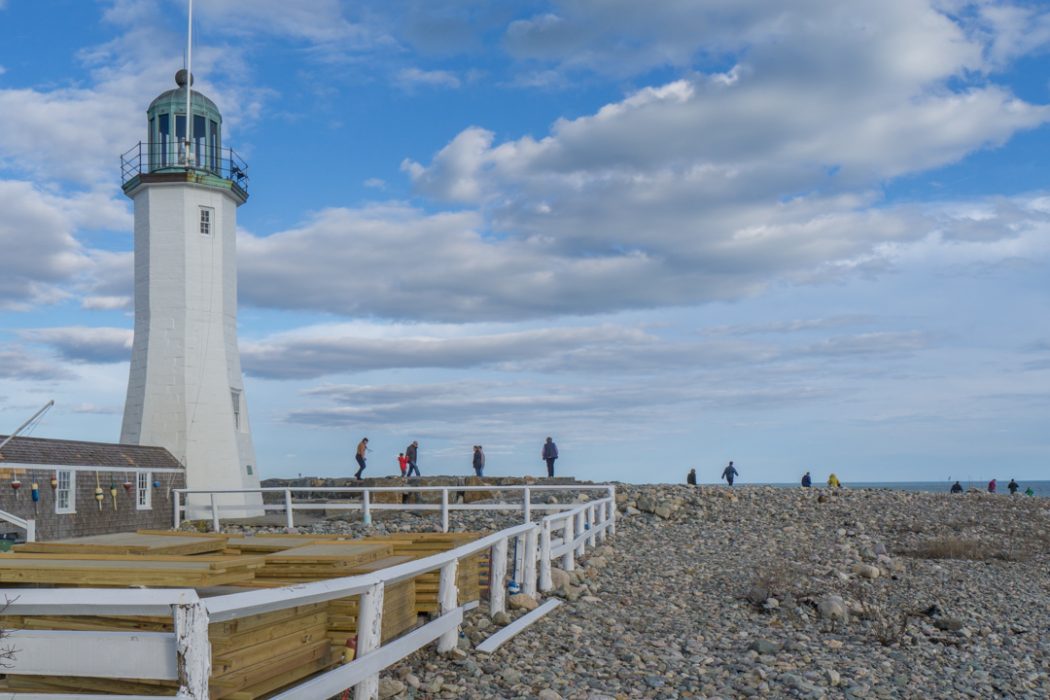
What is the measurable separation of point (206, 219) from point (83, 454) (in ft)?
29.3

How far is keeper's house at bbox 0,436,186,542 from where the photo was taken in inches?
868

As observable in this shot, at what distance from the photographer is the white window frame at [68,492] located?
23.5 meters

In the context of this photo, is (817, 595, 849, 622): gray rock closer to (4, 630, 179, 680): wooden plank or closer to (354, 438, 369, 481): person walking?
(4, 630, 179, 680): wooden plank

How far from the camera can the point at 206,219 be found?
1200 inches

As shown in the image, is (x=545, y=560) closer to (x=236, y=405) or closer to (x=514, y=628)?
(x=514, y=628)

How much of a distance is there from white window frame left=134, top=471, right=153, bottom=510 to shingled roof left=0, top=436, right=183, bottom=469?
252 millimetres

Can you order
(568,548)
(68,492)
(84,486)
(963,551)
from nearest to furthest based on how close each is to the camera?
(568,548) < (963,551) < (68,492) < (84,486)

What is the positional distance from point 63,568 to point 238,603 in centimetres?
234

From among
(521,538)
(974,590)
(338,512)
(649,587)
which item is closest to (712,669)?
(521,538)

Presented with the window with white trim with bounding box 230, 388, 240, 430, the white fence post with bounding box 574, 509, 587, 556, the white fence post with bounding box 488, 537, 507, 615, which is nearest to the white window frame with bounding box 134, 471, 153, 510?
the window with white trim with bounding box 230, 388, 240, 430

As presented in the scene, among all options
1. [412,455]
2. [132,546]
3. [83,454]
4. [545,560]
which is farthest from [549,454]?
[132,546]

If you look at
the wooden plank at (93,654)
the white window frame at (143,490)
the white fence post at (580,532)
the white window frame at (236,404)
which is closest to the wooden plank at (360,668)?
the wooden plank at (93,654)

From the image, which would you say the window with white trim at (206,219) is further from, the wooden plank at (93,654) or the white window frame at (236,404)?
the wooden plank at (93,654)

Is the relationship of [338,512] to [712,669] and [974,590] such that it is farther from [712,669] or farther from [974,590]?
[712,669]
